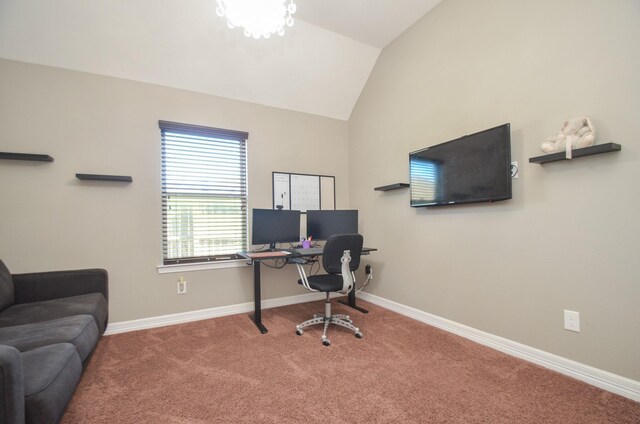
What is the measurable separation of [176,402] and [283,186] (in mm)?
2429

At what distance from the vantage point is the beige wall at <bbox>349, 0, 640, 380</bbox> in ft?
5.39

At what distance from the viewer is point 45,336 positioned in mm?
1514

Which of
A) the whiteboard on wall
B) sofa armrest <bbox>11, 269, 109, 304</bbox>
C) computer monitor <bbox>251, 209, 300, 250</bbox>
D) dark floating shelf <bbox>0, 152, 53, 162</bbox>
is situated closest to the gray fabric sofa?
sofa armrest <bbox>11, 269, 109, 304</bbox>

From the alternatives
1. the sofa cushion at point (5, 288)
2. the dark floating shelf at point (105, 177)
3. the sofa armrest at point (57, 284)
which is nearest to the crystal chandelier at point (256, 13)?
the dark floating shelf at point (105, 177)

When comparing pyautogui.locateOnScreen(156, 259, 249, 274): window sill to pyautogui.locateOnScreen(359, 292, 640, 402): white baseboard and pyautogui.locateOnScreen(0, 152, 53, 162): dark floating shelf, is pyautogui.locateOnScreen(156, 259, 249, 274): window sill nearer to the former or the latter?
pyautogui.locateOnScreen(0, 152, 53, 162): dark floating shelf

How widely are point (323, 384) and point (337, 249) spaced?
3.51 feet

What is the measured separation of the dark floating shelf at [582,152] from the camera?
1606 millimetres

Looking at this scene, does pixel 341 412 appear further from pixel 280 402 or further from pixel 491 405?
pixel 491 405

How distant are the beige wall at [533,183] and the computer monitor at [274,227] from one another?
1.27 meters

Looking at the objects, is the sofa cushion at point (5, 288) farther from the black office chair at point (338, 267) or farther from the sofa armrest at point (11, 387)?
the black office chair at point (338, 267)

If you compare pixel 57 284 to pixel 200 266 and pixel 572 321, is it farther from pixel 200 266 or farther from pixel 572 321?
pixel 572 321

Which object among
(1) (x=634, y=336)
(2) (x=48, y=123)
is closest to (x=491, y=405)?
(1) (x=634, y=336)

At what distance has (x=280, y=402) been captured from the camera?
164 cm

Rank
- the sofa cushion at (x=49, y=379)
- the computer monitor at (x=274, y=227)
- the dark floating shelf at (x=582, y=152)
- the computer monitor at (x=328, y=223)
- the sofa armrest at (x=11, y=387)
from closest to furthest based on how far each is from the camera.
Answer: the sofa armrest at (x=11, y=387) → the sofa cushion at (x=49, y=379) → the dark floating shelf at (x=582, y=152) → the computer monitor at (x=274, y=227) → the computer monitor at (x=328, y=223)
